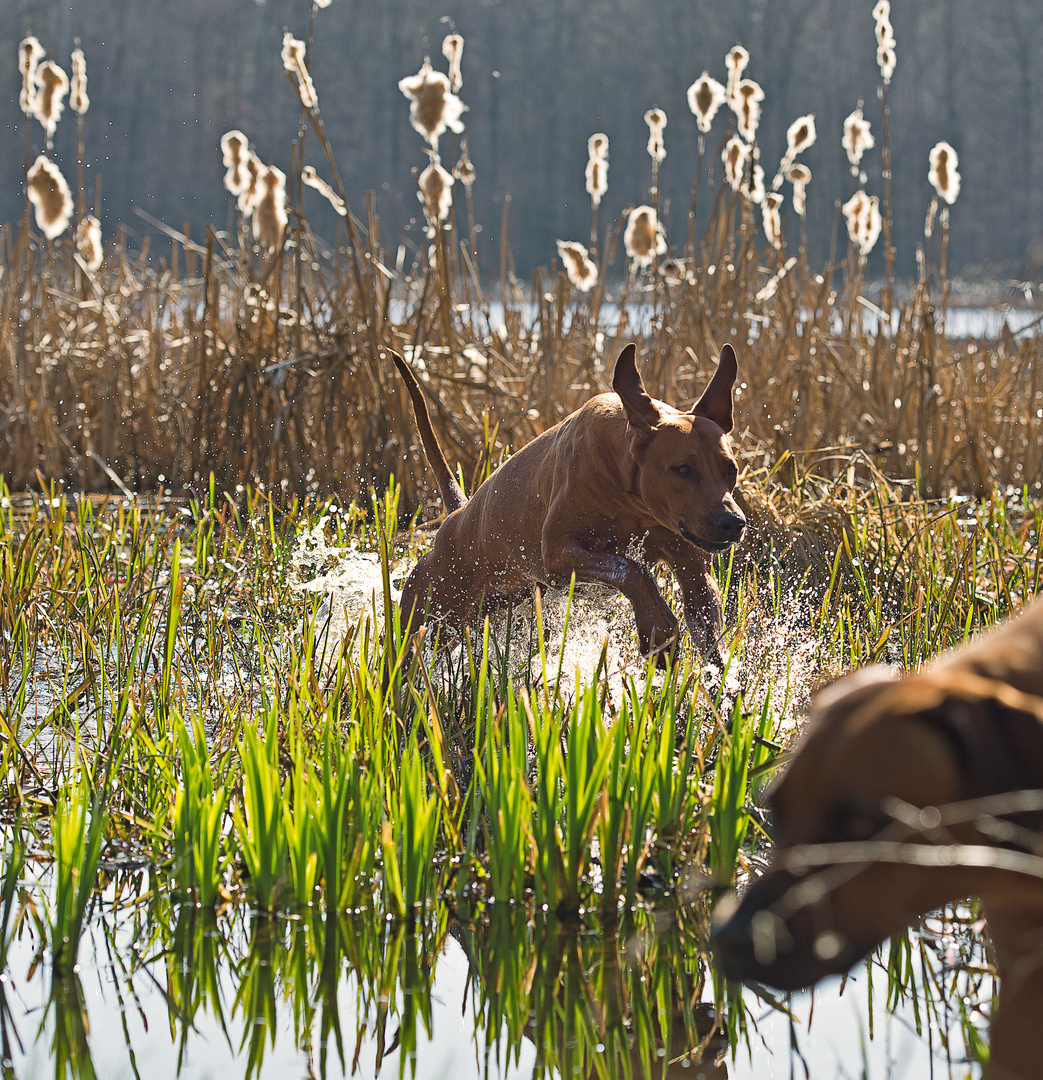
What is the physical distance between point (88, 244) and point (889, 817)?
6.97 metres

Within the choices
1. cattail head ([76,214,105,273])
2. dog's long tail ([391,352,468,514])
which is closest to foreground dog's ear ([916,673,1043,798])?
dog's long tail ([391,352,468,514])

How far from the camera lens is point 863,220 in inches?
280

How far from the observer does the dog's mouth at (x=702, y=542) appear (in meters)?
2.89

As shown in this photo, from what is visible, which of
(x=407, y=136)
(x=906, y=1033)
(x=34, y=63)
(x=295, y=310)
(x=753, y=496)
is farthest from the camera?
(x=407, y=136)

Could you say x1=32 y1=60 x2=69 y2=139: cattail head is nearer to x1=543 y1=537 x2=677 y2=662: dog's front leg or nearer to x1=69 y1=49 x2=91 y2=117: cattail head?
x1=69 y1=49 x2=91 y2=117: cattail head

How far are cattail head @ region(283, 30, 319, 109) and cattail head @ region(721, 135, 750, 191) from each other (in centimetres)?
203

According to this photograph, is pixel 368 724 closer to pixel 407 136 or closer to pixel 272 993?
pixel 272 993

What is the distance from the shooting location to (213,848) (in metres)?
2.04

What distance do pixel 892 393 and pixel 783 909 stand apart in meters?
5.36

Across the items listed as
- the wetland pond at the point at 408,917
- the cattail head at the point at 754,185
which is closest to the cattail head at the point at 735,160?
the cattail head at the point at 754,185

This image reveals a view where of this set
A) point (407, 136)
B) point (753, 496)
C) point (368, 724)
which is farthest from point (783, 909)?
point (407, 136)

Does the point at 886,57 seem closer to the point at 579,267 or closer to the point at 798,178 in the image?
the point at 798,178

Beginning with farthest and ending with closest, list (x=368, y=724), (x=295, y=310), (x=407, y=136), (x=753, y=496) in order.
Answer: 1. (x=407, y=136)
2. (x=295, y=310)
3. (x=753, y=496)
4. (x=368, y=724)

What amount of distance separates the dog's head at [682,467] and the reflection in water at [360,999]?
1.03 meters
